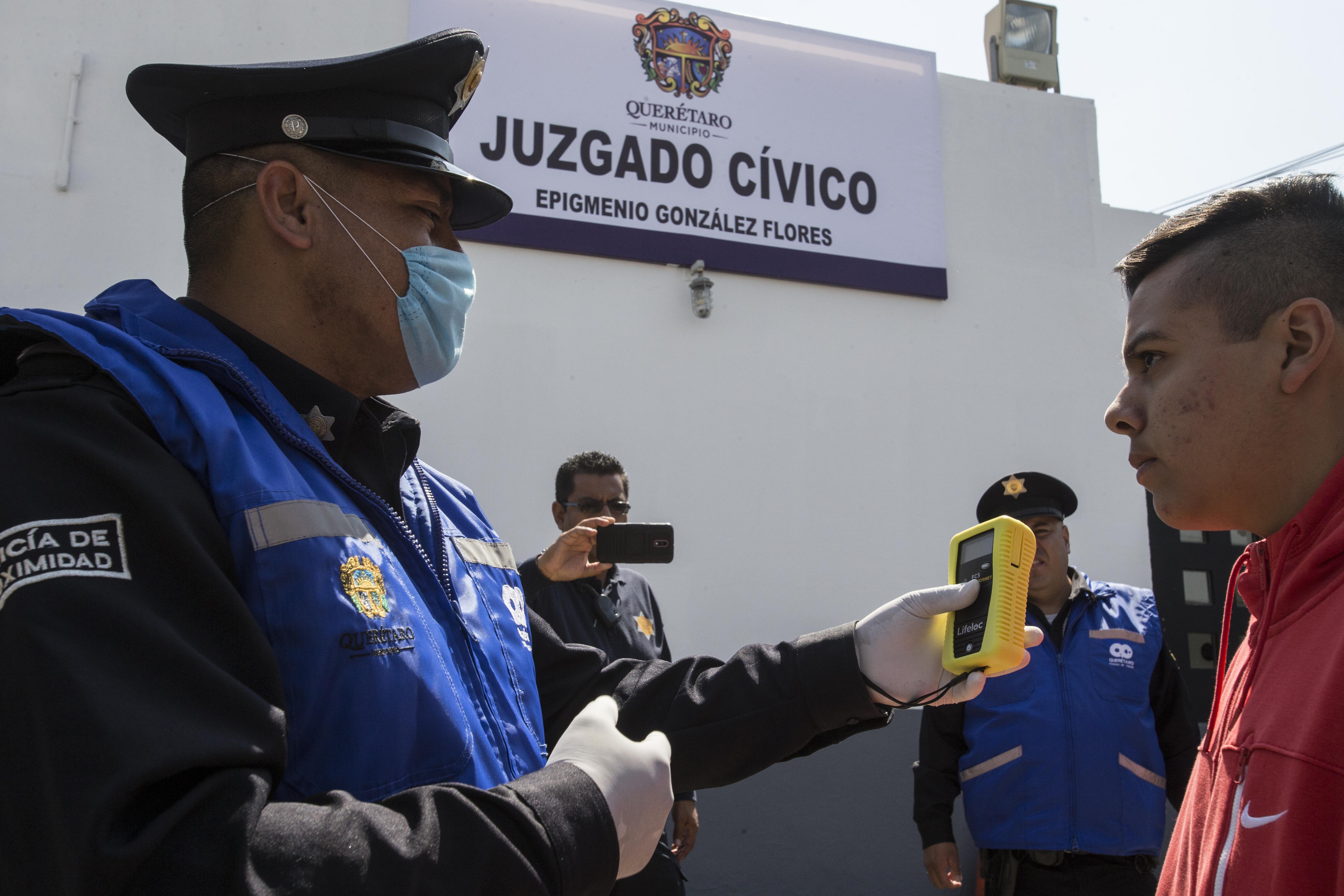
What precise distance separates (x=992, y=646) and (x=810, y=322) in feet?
13.2

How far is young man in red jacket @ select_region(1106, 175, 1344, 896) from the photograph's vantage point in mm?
1267

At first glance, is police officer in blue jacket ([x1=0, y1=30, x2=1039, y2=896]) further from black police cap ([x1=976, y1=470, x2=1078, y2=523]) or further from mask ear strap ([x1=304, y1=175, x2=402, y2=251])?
black police cap ([x1=976, y1=470, x2=1078, y2=523])

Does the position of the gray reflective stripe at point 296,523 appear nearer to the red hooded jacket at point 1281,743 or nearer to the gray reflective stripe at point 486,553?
the gray reflective stripe at point 486,553

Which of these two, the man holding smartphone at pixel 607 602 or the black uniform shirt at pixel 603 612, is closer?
the man holding smartphone at pixel 607 602

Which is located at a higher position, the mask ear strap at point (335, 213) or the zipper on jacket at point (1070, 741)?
the mask ear strap at point (335, 213)

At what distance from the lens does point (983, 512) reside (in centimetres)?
422

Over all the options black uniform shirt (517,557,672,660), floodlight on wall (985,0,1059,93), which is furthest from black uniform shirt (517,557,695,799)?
floodlight on wall (985,0,1059,93)

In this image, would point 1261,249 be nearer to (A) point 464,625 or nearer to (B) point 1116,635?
(A) point 464,625

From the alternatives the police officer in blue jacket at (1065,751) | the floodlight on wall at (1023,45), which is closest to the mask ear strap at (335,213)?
the police officer in blue jacket at (1065,751)

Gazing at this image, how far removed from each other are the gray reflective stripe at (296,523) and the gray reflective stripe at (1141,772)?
10.6 ft

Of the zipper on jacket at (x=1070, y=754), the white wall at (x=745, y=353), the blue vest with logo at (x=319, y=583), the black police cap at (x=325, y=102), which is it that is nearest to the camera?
the blue vest with logo at (x=319, y=583)

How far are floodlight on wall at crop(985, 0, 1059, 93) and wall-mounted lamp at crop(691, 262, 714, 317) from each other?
112 inches

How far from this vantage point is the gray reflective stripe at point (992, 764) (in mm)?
3580

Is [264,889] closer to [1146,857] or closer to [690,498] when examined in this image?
[1146,857]
